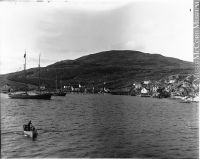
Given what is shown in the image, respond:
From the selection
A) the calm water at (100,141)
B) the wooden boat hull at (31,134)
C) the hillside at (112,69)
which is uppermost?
the hillside at (112,69)

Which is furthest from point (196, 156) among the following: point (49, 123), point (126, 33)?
point (49, 123)

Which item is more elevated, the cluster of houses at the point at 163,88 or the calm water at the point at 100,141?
the cluster of houses at the point at 163,88

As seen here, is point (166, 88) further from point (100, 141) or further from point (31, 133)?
point (31, 133)

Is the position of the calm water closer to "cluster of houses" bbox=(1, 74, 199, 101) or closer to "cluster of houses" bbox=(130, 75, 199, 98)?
"cluster of houses" bbox=(1, 74, 199, 101)

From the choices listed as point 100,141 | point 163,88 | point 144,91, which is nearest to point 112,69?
point 100,141

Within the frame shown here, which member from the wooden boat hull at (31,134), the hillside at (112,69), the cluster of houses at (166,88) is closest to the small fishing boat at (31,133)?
Result: the wooden boat hull at (31,134)

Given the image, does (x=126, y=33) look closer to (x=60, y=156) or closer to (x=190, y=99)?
(x=60, y=156)

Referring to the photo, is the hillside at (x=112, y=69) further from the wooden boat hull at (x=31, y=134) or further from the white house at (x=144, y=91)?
the white house at (x=144, y=91)

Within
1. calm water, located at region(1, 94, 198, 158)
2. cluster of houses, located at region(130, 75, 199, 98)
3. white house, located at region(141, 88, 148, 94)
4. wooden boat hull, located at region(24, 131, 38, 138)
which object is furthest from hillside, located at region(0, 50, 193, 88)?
white house, located at region(141, 88, 148, 94)
